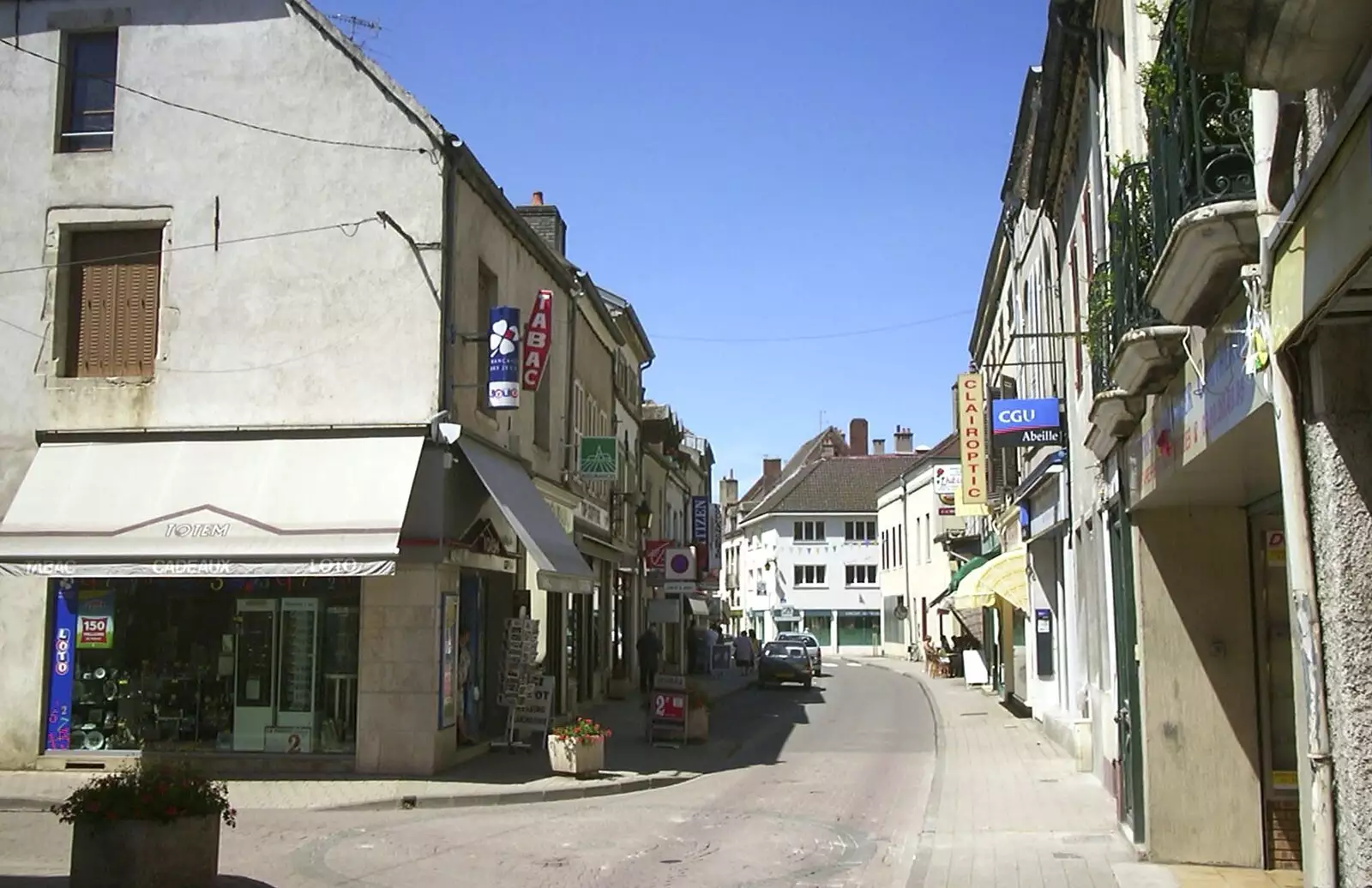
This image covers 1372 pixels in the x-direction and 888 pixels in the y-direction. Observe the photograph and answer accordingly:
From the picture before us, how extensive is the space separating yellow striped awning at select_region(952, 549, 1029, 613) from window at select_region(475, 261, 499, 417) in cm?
1021

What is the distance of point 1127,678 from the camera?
10.9m

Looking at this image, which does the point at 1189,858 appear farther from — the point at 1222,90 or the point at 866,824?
the point at 1222,90

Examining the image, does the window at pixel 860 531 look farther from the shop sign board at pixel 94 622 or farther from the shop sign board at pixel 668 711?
the shop sign board at pixel 94 622

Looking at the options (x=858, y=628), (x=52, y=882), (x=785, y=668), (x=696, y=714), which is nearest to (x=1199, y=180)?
(x=52, y=882)

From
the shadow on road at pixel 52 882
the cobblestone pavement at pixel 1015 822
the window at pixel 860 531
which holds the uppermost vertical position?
the window at pixel 860 531

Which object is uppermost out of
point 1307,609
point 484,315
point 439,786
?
point 484,315

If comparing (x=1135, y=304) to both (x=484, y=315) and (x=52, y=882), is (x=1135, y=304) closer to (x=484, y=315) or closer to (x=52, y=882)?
(x=52, y=882)

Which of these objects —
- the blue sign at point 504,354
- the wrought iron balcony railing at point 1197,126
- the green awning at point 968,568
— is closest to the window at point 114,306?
the blue sign at point 504,354

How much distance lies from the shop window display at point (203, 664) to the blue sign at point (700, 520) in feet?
104

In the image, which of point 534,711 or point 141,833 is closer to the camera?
point 141,833

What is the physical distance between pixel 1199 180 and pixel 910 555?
176 feet

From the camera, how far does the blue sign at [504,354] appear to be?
1656cm

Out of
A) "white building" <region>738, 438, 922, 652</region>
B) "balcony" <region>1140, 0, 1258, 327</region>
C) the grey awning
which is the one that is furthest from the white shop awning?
"white building" <region>738, 438, 922, 652</region>

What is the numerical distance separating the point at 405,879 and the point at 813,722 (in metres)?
16.9
